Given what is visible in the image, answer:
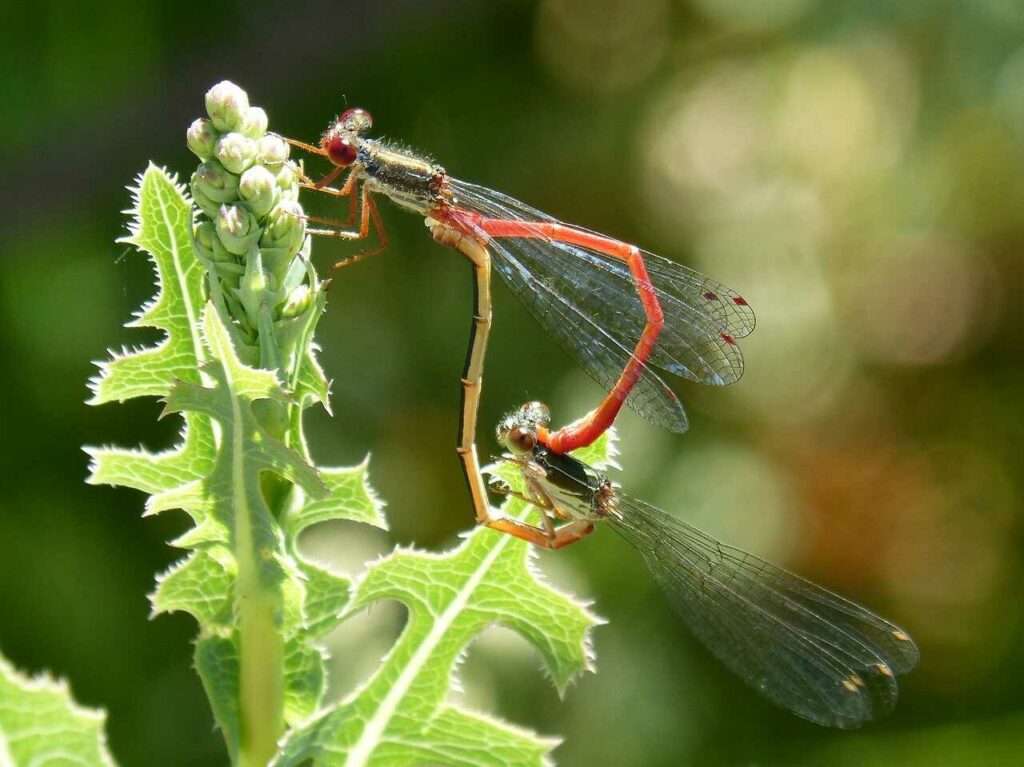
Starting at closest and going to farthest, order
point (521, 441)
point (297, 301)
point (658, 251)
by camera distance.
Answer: point (297, 301) → point (521, 441) → point (658, 251)

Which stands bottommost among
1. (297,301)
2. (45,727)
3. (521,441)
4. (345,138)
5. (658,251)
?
(45,727)

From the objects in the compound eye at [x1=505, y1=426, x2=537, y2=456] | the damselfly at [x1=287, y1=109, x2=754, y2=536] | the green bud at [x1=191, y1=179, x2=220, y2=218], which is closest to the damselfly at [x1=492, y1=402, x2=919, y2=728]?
the compound eye at [x1=505, y1=426, x2=537, y2=456]

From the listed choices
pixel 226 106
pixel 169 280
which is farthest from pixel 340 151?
pixel 226 106

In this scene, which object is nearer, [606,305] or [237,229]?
[237,229]

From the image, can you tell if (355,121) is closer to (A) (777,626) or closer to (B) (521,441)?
(B) (521,441)

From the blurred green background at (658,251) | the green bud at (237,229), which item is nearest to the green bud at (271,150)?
the green bud at (237,229)

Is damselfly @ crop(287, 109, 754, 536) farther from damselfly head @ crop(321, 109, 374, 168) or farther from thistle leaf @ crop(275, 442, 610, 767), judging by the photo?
thistle leaf @ crop(275, 442, 610, 767)
